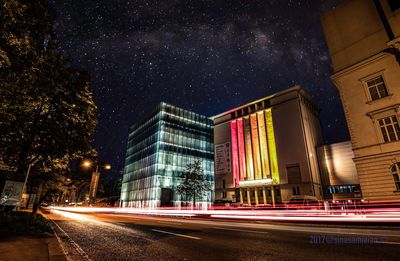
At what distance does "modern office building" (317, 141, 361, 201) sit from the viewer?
39688mm

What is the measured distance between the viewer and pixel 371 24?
82.3 feet

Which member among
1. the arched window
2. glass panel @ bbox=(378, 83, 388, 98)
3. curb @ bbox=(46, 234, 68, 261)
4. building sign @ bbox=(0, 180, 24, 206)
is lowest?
curb @ bbox=(46, 234, 68, 261)

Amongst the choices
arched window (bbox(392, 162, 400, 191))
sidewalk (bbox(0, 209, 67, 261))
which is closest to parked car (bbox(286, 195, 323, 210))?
arched window (bbox(392, 162, 400, 191))

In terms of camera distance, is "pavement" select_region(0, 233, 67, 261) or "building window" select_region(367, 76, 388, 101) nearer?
"pavement" select_region(0, 233, 67, 261)

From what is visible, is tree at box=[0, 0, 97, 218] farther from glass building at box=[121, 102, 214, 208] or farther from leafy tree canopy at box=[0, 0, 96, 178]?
glass building at box=[121, 102, 214, 208]

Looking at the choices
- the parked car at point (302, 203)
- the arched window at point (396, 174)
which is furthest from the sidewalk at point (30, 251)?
the arched window at point (396, 174)

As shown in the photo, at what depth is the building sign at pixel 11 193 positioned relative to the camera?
9.35 meters

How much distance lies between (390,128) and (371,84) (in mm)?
5509

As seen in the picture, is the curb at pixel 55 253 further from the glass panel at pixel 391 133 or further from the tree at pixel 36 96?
the glass panel at pixel 391 133

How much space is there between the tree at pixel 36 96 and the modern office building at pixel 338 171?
44.3 metres

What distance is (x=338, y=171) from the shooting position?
4222 centimetres

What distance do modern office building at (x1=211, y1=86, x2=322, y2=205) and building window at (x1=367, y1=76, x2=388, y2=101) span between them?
74.9ft

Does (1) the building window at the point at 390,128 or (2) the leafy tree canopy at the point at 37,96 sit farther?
(1) the building window at the point at 390,128

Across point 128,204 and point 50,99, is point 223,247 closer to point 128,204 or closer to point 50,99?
point 50,99
